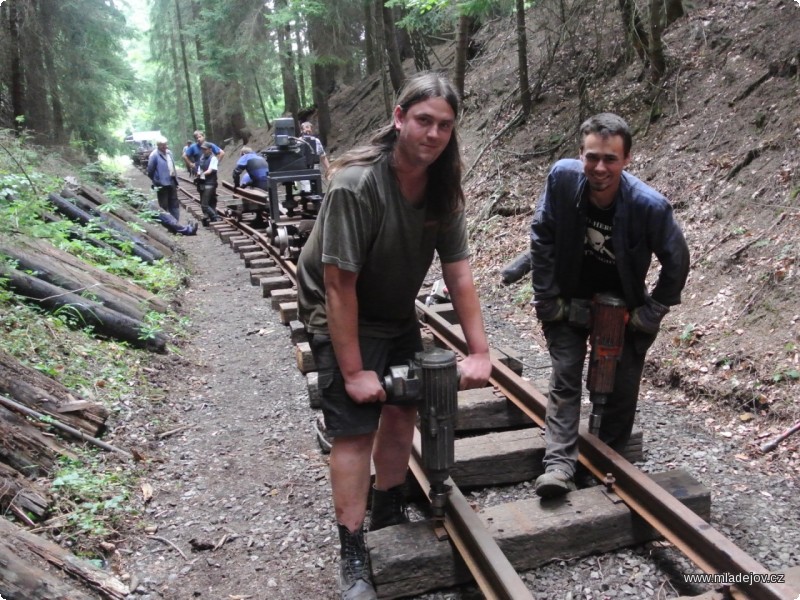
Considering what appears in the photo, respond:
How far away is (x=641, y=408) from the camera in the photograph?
4586mm

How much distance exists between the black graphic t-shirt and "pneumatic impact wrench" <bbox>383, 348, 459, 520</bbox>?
3.54 feet

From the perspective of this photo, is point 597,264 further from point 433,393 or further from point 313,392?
point 313,392

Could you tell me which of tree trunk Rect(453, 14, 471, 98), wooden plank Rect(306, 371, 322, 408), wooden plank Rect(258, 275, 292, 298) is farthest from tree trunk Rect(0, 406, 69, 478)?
tree trunk Rect(453, 14, 471, 98)

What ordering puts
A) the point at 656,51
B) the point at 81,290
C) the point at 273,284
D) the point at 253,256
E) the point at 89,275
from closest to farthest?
the point at 81,290, the point at 89,275, the point at 273,284, the point at 656,51, the point at 253,256

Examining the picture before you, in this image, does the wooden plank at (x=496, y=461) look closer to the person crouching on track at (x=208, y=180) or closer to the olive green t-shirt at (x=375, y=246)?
the olive green t-shirt at (x=375, y=246)

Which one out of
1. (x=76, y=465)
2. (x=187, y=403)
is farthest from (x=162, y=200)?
(x=76, y=465)

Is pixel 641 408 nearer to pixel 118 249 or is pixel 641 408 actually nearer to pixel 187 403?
pixel 187 403

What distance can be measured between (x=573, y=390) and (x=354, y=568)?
1.47 m

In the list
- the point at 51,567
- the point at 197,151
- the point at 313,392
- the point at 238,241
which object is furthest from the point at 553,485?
the point at 197,151

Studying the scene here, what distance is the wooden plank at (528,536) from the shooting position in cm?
279

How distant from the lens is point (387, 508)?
3.11m

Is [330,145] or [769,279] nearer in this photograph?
[769,279]

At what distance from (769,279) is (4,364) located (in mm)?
5484

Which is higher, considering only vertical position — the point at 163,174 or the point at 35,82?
the point at 35,82
